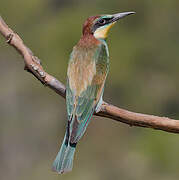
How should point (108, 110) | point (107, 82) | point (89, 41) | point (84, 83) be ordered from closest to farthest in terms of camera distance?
point (108, 110)
point (84, 83)
point (89, 41)
point (107, 82)

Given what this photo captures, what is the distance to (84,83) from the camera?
3133 mm

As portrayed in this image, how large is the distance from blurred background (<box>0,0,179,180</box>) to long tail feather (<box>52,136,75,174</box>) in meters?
5.43

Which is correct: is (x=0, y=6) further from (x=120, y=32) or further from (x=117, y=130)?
(x=117, y=130)

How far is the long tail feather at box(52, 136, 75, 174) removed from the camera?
2971mm

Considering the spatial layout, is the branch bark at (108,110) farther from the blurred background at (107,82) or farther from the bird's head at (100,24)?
the blurred background at (107,82)

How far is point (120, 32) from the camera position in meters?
10.3

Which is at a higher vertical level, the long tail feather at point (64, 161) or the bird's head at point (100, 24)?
the bird's head at point (100, 24)

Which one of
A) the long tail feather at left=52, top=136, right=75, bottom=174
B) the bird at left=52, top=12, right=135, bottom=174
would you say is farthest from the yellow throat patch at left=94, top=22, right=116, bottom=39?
the long tail feather at left=52, top=136, right=75, bottom=174

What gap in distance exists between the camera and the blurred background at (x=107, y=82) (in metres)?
9.53

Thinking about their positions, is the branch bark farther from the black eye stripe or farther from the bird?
the black eye stripe

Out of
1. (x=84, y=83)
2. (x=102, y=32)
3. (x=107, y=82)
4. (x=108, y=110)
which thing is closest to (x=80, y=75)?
(x=84, y=83)

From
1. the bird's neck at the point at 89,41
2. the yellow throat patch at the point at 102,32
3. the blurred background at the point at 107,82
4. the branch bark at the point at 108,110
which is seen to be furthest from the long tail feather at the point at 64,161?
the blurred background at the point at 107,82

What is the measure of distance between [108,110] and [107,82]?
7166 millimetres

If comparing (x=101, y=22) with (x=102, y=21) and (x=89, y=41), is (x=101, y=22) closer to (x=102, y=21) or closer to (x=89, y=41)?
(x=102, y=21)
